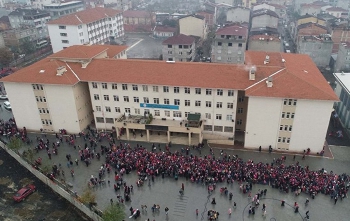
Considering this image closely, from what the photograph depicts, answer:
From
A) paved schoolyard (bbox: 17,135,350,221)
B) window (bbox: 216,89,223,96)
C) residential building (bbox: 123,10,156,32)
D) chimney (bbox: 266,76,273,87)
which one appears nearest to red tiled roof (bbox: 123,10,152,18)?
residential building (bbox: 123,10,156,32)

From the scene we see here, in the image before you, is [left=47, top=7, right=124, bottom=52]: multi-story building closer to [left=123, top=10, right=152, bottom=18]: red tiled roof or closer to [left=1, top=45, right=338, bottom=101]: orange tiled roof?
[left=123, top=10, right=152, bottom=18]: red tiled roof

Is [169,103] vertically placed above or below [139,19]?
above

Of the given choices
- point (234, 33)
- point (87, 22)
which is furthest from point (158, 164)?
point (87, 22)

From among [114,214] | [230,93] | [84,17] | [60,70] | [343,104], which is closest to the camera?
[114,214]

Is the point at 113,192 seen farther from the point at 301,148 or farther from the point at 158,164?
the point at 301,148

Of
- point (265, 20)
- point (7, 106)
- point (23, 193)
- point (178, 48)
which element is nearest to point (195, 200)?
point (23, 193)

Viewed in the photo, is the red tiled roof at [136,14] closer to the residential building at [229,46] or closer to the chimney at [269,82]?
the residential building at [229,46]

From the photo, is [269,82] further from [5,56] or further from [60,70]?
[5,56]
